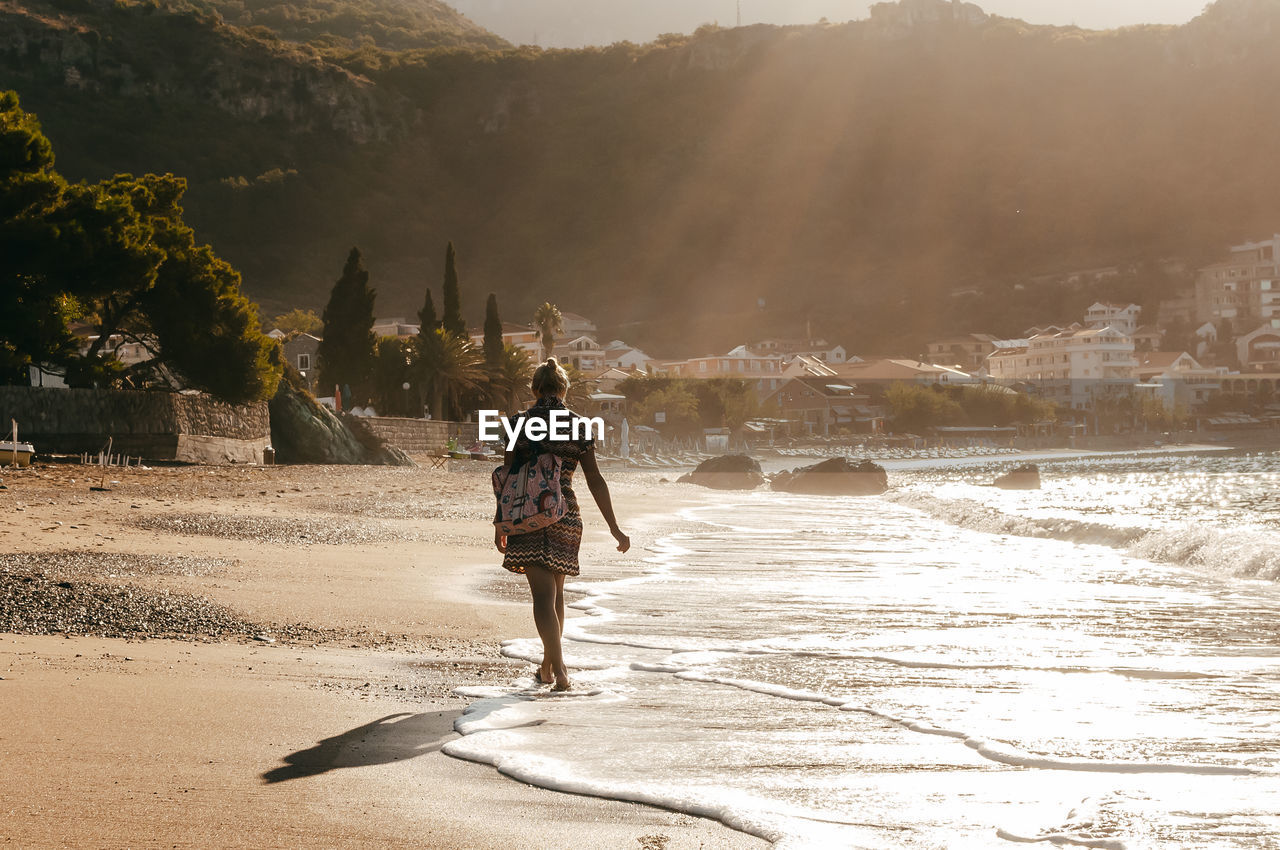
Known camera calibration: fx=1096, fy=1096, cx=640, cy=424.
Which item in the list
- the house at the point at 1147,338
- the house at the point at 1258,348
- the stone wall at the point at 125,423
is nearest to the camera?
the stone wall at the point at 125,423

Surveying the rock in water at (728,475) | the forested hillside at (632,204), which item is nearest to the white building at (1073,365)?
the forested hillside at (632,204)

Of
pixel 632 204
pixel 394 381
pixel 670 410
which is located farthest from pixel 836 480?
pixel 632 204

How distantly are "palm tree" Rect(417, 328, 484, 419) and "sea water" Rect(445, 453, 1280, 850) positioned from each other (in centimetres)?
3826

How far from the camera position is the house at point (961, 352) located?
150875 millimetres

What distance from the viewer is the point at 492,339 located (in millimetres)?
56938

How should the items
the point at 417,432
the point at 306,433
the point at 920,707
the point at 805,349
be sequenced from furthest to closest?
the point at 805,349 < the point at 417,432 < the point at 306,433 < the point at 920,707

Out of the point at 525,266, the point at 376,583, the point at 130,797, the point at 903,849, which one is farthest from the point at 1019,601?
the point at 525,266

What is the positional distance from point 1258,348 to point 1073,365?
3225 cm

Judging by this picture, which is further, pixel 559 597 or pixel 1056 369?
pixel 1056 369

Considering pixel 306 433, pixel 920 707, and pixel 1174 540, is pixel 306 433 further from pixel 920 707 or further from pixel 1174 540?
pixel 920 707

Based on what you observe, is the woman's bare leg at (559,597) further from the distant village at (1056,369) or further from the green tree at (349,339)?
the distant village at (1056,369)

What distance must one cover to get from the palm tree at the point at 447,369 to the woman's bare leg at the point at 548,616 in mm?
43319

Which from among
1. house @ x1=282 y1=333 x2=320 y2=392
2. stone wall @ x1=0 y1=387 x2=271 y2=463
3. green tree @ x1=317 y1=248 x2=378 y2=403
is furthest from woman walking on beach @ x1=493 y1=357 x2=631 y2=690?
house @ x1=282 y1=333 x2=320 y2=392

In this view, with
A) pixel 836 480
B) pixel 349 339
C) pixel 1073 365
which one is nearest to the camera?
pixel 836 480
